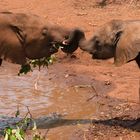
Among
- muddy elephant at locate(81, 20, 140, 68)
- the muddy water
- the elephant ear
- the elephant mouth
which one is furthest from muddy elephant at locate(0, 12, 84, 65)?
the muddy water

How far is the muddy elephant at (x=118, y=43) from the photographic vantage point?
7.34 meters

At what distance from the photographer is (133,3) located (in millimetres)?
15312

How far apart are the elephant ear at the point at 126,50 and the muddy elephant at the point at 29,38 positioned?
558mm

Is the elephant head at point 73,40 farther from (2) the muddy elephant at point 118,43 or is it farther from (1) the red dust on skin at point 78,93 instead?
(1) the red dust on skin at point 78,93

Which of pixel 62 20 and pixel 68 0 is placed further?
pixel 68 0

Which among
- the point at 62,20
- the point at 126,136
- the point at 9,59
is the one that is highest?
the point at 62,20

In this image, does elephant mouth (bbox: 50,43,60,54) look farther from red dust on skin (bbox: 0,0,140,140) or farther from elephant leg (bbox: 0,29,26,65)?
red dust on skin (bbox: 0,0,140,140)

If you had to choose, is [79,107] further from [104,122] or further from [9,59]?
[9,59]

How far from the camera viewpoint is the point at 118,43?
7.51 metres

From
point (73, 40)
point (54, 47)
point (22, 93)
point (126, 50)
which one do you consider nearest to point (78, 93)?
point (22, 93)

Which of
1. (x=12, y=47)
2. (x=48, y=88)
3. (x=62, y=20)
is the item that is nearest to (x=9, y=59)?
(x=12, y=47)

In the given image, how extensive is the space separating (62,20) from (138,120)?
7.03 metres

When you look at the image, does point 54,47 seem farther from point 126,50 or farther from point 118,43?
point 126,50

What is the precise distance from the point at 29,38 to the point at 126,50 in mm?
1416
